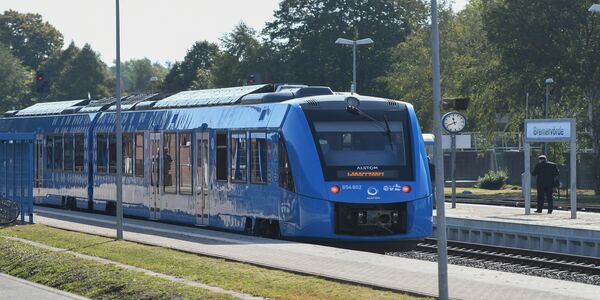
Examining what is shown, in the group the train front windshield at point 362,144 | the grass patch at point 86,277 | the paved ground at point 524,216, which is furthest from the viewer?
the paved ground at point 524,216

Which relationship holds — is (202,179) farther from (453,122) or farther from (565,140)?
(565,140)

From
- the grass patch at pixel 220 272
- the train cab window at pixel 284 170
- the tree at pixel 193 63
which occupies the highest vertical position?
the tree at pixel 193 63

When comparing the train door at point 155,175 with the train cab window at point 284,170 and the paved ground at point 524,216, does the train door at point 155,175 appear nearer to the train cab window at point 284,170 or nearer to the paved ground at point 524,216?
the train cab window at point 284,170

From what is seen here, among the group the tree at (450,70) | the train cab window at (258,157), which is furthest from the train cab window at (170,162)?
the tree at (450,70)

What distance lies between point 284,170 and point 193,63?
113158 mm

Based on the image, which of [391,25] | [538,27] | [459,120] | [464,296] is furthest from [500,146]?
[464,296]

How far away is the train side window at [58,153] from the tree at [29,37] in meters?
115

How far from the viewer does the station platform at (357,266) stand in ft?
52.3

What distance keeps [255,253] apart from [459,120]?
1683 centimetres

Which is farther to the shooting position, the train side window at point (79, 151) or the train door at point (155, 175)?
the train side window at point (79, 151)

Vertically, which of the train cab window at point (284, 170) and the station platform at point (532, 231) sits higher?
the train cab window at point (284, 170)

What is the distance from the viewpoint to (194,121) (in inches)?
1126

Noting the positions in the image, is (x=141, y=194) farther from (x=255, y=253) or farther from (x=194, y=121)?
(x=255, y=253)

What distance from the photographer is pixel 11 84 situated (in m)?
132
